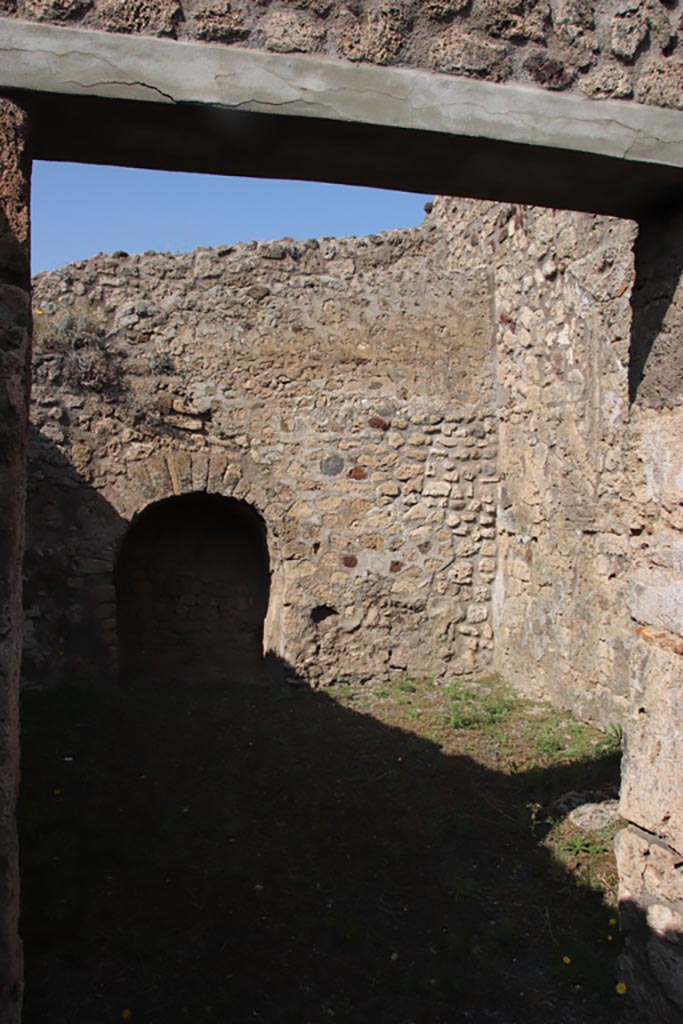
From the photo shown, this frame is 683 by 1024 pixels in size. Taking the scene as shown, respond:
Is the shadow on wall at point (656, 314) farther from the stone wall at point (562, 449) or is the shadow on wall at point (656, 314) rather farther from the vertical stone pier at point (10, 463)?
the stone wall at point (562, 449)

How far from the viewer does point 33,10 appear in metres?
1.87

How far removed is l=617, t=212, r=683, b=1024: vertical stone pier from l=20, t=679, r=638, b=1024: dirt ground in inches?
19.9

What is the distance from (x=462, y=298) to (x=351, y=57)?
5005 mm

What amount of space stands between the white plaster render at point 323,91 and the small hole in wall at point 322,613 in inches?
195

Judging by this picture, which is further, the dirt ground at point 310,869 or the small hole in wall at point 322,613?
the small hole in wall at point 322,613

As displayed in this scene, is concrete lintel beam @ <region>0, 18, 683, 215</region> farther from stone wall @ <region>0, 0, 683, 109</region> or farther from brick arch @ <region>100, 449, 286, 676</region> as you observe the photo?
brick arch @ <region>100, 449, 286, 676</region>

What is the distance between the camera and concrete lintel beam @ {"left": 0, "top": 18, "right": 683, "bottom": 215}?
6.21 feet

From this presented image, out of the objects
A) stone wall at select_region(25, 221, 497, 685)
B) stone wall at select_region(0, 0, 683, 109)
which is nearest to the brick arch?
stone wall at select_region(25, 221, 497, 685)

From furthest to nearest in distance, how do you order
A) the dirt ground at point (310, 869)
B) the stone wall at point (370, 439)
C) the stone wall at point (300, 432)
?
the stone wall at point (300, 432) < the stone wall at point (370, 439) < the dirt ground at point (310, 869)

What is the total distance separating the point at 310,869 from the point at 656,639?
218 centimetres

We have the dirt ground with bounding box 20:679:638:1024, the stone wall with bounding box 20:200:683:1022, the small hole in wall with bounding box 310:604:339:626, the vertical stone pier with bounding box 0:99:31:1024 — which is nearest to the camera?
the vertical stone pier with bounding box 0:99:31:1024

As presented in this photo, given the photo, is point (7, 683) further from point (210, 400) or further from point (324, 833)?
point (210, 400)

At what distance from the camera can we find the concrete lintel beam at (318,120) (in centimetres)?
189

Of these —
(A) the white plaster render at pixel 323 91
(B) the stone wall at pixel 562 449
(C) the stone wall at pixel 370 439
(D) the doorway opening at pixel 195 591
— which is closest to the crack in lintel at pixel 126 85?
(A) the white plaster render at pixel 323 91
